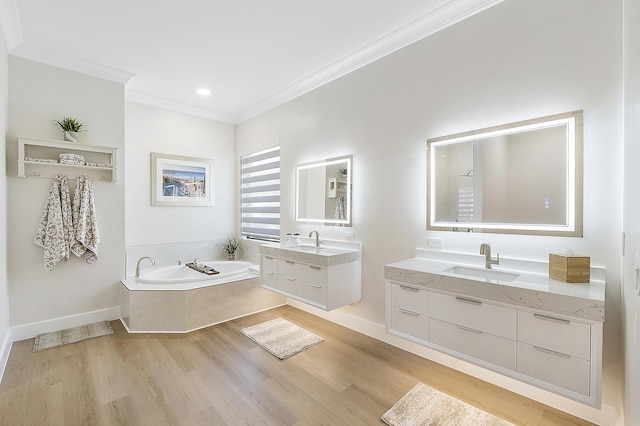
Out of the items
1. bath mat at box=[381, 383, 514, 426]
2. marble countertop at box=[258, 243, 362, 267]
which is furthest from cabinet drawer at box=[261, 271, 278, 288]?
bath mat at box=[381, 383, 514, 426]

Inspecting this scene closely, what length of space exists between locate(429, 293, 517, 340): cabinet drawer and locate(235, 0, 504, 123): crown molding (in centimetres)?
212

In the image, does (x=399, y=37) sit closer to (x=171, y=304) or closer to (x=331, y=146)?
(x=331, y=146)

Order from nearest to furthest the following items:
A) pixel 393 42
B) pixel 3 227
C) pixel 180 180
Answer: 1. pixel 3 227
2. pixel 393 42
3. pixel 180 180

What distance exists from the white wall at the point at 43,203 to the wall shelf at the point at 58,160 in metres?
0.09

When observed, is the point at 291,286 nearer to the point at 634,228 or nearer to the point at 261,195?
the point at 261,195

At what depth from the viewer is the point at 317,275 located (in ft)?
9.38

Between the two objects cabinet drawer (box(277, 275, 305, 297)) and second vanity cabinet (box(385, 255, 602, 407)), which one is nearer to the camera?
second vanity cabinet (box(385, 255, 602, 407))

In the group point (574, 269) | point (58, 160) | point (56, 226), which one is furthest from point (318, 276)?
point (58, 160)

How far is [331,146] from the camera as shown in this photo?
3391mm

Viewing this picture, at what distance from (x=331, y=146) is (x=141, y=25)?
2043 millimetres

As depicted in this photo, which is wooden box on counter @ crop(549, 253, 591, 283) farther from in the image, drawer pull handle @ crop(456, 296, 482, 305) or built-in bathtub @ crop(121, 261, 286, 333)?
built-in bathtub @ crop(121, 261, 286, 333)

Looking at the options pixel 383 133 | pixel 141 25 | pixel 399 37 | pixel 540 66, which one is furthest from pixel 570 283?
pixel 141 25

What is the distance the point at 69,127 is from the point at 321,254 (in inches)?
117

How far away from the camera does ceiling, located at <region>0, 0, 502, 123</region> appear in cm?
233
